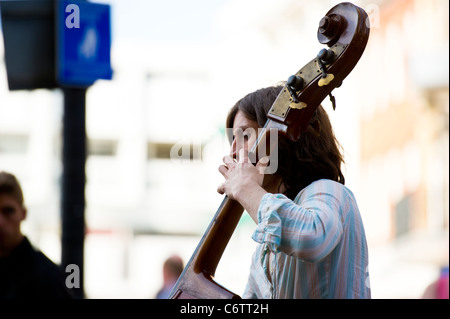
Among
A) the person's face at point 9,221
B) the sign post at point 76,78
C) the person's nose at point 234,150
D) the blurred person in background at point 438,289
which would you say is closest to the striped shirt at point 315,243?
the person's nose at point 234,150

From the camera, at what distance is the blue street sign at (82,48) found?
436cm

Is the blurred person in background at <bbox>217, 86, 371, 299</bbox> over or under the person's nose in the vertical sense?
under

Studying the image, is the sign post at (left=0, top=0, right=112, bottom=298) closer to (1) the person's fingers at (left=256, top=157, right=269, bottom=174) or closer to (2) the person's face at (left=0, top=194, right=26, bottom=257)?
(2) the person's face at (left=0, top=194, right=26, bottom=257)

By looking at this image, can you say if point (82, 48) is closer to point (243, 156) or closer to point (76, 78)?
point (76, 78)

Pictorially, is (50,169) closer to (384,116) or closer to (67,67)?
(384,116)

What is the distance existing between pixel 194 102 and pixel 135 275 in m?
7.46

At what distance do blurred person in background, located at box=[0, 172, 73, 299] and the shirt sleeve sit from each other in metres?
1.16

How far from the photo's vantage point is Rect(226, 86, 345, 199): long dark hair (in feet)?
8.14

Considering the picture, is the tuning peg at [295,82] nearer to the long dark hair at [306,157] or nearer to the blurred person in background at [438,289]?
the long dark hair at [306,157]

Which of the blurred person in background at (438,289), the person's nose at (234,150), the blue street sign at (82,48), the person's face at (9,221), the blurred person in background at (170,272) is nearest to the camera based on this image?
the person's nose at (234,150)

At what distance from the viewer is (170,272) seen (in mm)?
6762

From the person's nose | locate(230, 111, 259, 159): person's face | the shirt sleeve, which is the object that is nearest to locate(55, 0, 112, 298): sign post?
locate(230, 111, 259, 159): person's face

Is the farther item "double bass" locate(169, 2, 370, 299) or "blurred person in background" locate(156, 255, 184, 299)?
"blurred person in background" locate(156, 255, 184, 299)

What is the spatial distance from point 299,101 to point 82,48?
7.51ft
